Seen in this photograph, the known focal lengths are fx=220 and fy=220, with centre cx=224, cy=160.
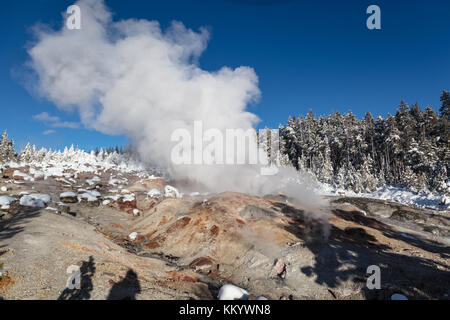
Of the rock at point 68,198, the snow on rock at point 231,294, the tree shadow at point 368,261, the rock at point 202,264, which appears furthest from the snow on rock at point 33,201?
the tree shadow at point 368,261

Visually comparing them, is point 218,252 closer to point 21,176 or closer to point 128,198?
point 128,198

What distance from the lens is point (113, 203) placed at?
95.3 ft

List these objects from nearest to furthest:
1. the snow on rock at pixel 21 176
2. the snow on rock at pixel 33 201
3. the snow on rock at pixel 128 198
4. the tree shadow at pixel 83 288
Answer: the tree shadow at pixel 83 288 < the snow on rock at pixel 33 201 < the snow on rock at pixel 128 198 < the snow on rock at pixel 21 176

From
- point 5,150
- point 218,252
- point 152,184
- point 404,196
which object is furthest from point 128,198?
point 5,150

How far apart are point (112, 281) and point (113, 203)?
22.1m

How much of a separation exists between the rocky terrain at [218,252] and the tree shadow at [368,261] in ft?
0.18

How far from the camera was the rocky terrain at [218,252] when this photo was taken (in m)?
9.42

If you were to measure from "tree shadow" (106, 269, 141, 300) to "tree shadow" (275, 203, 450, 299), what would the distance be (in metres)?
8.90

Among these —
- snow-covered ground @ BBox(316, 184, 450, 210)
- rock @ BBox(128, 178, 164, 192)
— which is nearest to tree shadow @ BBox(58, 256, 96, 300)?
rock @ BBox(128, 178, 164, 192)

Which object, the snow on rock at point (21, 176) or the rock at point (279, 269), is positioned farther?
the snow on rock at point (21, 176)

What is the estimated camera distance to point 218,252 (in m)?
16.2

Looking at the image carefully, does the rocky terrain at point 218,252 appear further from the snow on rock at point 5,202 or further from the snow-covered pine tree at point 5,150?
the snow-covered pine tree at point 5,150
